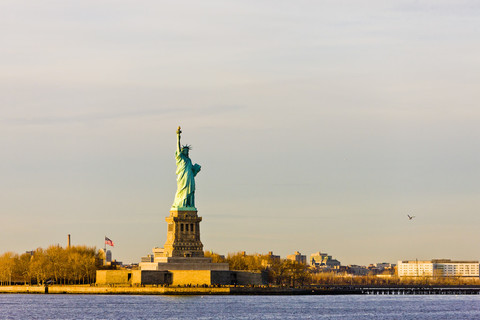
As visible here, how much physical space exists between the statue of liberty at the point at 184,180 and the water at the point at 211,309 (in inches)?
544

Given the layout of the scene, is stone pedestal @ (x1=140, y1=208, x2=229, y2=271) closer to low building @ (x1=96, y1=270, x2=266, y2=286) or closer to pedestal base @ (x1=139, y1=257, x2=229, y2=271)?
pedestal base @ (x1=139, y1=257, x2=229, y2=271)

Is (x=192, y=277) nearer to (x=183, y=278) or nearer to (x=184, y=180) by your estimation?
(x=183, y=278)

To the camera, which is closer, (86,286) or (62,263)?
(86,286)

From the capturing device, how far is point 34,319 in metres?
109

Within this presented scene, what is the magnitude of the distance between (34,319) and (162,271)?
44.5 m

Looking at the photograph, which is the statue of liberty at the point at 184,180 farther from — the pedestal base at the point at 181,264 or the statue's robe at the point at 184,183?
the pedestal base at the point at 181,264

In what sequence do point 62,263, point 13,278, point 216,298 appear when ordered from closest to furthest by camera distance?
point 216,298 < point 62,263 < point 13,278

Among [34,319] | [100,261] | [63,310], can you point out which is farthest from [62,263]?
[34,319]

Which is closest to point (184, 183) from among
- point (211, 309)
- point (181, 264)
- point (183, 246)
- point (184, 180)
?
point (184, 180)

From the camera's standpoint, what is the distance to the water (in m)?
113

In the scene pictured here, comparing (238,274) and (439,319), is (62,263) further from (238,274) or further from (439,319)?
(439,319)

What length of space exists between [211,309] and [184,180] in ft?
122

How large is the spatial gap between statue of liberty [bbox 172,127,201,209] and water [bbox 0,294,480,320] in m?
13.8

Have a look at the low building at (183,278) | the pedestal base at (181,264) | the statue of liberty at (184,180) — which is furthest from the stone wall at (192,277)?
the statue of liberty at (184,180)
